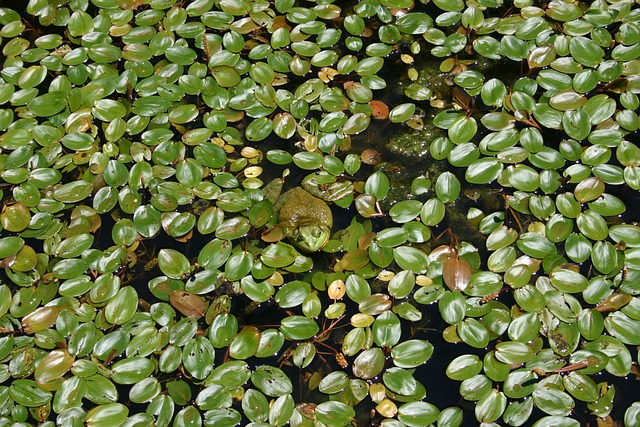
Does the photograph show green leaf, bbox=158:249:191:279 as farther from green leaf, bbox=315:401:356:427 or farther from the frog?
green leaf, bbox=315:401:356:427

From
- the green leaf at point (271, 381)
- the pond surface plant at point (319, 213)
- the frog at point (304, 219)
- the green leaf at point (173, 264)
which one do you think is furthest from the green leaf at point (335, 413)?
the green leaf at point (173, 264)

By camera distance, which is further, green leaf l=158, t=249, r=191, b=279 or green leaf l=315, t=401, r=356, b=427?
green leaf l=158, t=249, r=191, b=279

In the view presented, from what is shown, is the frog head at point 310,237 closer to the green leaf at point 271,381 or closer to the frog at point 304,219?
the frog at point 304,219

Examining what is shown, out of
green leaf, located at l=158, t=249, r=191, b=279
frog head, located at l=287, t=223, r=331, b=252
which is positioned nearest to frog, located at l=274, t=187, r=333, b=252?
frog head, located at l=287, t=223, r=331, b=252

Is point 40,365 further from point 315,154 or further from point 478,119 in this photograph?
point 478,119

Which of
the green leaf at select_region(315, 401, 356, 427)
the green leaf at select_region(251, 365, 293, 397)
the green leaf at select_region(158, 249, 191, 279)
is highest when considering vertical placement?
the green leaf at select_region(158, 249, 191, 279)

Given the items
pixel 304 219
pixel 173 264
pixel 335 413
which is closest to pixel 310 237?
pixel 304 219

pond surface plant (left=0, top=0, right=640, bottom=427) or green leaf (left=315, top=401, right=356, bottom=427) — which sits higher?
pond surface plant (left=0, top=0, right=640, bottom=427)

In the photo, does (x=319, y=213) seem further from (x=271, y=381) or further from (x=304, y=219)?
(x=271, y=381)
